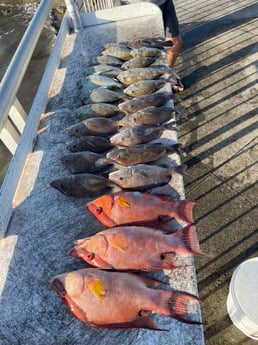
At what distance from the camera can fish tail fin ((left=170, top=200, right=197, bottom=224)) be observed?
2.02 metres

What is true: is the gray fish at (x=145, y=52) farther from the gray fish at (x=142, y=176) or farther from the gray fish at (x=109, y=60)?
the gray fish at (x=142, y=176)

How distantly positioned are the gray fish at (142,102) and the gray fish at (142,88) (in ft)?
0.49

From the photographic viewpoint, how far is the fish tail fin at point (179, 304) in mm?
1599

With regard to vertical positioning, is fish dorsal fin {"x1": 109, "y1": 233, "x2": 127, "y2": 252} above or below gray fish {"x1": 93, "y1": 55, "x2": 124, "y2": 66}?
above

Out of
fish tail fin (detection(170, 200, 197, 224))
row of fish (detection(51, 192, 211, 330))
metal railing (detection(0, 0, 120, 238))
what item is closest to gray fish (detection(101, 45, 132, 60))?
metal railing (detection(0, 0, 120, 238))

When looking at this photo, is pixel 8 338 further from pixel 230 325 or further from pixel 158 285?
pixel 230 325

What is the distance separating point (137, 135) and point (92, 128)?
1.40 feet

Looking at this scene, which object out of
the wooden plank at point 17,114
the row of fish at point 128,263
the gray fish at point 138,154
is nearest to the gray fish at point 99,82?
the wooden plank at point 17,114

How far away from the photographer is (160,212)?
205 cm

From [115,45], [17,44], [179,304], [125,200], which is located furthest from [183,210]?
[17,44]

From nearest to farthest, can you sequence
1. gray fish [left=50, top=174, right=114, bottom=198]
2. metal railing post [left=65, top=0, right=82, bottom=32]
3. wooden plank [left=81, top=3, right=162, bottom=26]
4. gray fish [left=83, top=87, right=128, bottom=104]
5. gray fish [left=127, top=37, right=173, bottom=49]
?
gray fish [left=50, top=174, right=114, bottom=198]
gray fish [left=83, top=87, right=128, bottom=104]
gray fish [left=127, top=37, right=173, bottom=49]
metal railing post [left=65, top=0, right=82, bottom=32]
wooden plank [left=81, top=3, right=162, bottom=26]

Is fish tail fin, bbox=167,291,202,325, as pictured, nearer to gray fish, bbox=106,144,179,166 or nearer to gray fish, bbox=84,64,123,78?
gray fish, bbox=106,144,179,166

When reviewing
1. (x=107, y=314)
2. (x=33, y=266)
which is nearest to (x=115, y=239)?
(x=107, y=314)

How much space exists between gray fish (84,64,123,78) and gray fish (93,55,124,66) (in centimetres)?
11
